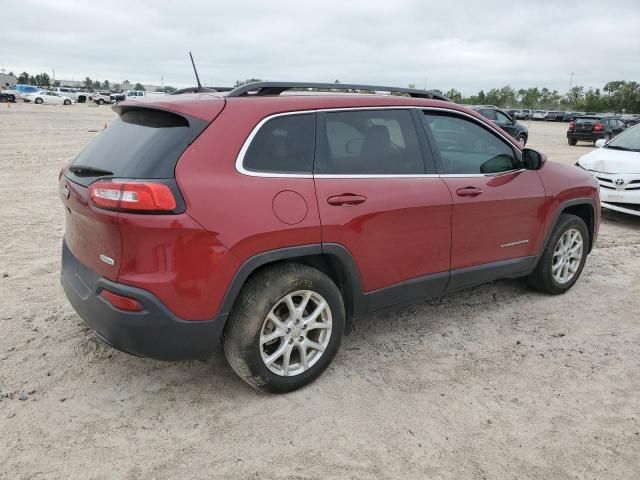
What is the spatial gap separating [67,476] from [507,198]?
3.35 metres

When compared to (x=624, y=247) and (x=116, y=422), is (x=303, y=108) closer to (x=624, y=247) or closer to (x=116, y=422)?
(x=116, y=422)

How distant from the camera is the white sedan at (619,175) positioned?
292 inches

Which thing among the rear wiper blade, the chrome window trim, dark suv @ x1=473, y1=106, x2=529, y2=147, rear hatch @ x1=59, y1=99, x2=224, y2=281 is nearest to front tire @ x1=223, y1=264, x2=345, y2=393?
the chrome window trim

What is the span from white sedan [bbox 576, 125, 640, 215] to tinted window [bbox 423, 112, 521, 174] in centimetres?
427

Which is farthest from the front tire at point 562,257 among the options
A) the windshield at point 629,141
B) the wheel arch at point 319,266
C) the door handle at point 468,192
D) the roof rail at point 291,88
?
the windshield at point 629,141

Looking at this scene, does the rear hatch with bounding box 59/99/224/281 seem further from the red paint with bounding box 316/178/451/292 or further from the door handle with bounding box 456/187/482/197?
the door handle with bounding box 456/187/482/197

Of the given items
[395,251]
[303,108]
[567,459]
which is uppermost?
[303,108]

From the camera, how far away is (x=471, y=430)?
283cm

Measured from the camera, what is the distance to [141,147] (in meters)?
2.74

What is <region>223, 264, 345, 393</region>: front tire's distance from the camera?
2840 mm

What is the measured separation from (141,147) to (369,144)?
1.39 m

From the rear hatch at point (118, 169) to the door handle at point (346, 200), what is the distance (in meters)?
0.81

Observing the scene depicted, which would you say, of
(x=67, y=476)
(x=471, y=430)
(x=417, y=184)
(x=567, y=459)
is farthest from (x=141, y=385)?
(x=567, y=459)

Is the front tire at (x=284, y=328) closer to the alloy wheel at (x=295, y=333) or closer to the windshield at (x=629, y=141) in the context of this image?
the alloy wheel at (x=295, y=333)
